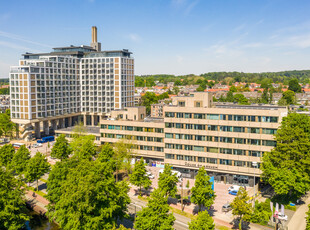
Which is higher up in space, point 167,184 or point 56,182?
point 56,182

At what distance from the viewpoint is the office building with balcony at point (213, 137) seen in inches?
2820

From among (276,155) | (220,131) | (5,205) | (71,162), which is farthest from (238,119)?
(5,205)

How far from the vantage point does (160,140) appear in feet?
287

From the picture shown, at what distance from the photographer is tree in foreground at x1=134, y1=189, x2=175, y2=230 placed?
145ft

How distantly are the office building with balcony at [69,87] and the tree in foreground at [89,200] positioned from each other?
88607mm

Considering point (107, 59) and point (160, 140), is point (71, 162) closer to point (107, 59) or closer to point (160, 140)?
point (160, 140)

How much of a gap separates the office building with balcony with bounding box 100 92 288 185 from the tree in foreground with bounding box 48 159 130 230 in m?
34.8

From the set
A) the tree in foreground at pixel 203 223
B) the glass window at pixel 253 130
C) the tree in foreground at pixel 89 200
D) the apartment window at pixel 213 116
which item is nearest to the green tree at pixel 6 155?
the tree in foreground at pixel 89 200

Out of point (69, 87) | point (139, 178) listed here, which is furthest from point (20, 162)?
point (69, 87)

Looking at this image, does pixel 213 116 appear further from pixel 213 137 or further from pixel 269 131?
pixel 269 131

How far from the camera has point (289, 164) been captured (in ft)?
203

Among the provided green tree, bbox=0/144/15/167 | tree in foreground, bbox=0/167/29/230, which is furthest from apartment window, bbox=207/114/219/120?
green tree, bbox=0/144/15/167

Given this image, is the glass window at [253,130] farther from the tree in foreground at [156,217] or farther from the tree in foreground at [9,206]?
the tree in foreground at [9,206]

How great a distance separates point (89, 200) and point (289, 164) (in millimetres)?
44933
